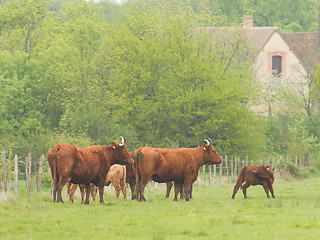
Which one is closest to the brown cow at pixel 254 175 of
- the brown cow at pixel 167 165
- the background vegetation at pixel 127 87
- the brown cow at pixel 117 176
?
the brown cow at pixel 167 165

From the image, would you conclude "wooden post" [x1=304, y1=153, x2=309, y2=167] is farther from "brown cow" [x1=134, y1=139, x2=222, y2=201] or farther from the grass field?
A: the grass field

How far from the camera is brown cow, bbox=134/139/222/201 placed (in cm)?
2027

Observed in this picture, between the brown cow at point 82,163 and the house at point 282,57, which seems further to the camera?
the house at point 282,57

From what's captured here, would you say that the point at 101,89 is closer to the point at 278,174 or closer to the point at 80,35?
the point at 80,35

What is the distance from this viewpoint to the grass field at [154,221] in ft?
40.6

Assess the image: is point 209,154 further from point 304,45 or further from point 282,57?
point 304,45

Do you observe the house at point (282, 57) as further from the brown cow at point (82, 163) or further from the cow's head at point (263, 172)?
the brown cow at point (82, 163)

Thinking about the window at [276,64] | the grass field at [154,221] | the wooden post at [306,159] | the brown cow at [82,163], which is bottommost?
the grass field at [154,221]

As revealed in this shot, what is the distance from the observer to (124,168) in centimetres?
2111

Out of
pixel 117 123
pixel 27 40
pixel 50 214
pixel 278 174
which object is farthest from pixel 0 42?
pixel 50 214

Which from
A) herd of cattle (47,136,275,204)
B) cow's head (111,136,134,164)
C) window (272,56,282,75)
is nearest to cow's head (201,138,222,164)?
herd of cattle (47,136,275,204)

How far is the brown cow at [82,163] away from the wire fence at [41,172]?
221 cm

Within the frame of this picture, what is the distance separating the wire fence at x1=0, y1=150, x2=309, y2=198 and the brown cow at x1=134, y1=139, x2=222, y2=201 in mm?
3975

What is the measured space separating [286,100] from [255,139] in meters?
15.4
